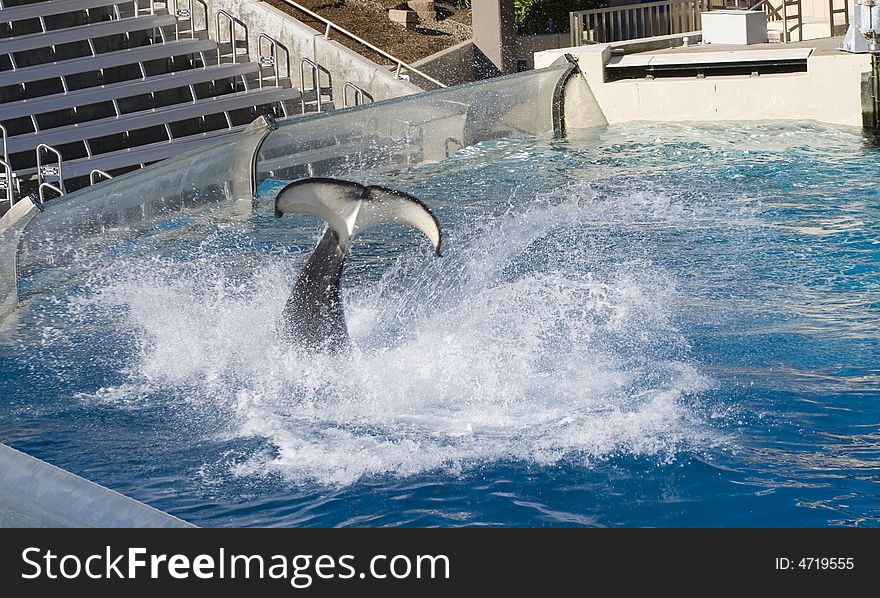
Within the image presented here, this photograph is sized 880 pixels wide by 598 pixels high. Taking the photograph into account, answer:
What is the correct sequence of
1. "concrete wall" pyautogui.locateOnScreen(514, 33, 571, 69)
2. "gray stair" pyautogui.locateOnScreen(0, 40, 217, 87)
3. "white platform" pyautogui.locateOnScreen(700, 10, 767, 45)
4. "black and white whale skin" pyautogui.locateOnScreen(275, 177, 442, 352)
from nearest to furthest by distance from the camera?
"black and white whale skin" pyautogui.locateOnScreen(275, 177, 442, 352), "gray stair" pyautogui.locateOnScreen(0, 40, 217, 87), "white platform" pyautogui.locateOnScreen(700, 10, 767, 45), "concrete wall" pyautogui.locateOnScreen(514, 33, 571, 69)

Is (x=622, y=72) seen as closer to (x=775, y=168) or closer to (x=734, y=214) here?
(x=775, y=168)

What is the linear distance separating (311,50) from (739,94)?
6662mm

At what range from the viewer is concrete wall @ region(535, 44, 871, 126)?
1638 cm

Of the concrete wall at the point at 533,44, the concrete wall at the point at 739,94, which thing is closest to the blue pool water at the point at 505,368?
the concrete wall at the point at 739,94

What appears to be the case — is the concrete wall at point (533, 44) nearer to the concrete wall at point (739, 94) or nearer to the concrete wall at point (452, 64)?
the concrete wall at point (452, 64)

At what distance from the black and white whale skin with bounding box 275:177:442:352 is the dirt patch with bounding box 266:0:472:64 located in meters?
12.7

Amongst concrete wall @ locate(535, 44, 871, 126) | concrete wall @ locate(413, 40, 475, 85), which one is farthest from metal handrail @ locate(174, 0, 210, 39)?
concrete wall @ locate(535, 44, 871, 126)

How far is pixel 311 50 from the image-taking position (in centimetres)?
1939

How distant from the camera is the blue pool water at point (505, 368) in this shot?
21.6 ft

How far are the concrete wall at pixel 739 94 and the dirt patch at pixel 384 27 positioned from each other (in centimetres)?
383

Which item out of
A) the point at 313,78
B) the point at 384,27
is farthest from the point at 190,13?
the point at 384,27

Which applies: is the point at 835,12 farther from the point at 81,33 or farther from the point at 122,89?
the point at 81,33

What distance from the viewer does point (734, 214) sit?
12352mm

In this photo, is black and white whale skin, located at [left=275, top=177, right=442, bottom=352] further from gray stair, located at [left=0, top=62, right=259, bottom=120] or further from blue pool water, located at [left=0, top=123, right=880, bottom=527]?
gray stair, located at [left=0, top=62, right=259, bottom=120]
